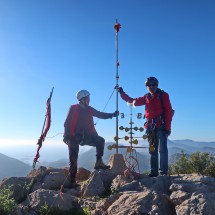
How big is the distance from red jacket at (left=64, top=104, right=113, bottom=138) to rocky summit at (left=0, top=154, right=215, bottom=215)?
198 cm

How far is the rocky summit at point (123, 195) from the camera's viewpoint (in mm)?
8562

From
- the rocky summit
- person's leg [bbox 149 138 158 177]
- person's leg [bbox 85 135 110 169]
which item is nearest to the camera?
the rocky summit

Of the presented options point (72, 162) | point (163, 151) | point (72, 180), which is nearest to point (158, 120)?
point (163, 151)

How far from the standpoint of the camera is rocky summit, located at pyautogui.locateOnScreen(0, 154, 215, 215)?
856cm

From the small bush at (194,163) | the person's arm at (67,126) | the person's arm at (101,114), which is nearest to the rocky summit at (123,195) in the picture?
the person's arm at (67,126)

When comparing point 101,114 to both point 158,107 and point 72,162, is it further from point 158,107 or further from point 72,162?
point 158,107

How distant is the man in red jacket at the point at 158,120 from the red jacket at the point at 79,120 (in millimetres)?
2652

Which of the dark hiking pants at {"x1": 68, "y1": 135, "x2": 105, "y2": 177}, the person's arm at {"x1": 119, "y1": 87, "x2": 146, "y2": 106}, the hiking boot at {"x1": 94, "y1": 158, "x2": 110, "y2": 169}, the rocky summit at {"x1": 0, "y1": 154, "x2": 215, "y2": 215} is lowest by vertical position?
the rocky summit at {"x1": 0, "y1": 154, "x2": 215, "y2": 215}

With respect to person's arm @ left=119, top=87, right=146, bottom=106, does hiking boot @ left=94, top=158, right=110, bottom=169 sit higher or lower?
lower

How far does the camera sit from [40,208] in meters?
10.3

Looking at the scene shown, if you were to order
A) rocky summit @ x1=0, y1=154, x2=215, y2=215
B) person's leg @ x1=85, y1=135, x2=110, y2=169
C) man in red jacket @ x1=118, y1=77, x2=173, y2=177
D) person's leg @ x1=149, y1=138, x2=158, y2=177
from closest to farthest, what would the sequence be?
rocky summit @ x1=0, y1=154, x2=215, y2=215 < man in red jacket @ x1=118, y1=77, x2=173, y2=177 < person's leg @ x1=149, y1=138, x2=158, y2=177 < person's leg @ x1=85, y1=135, x2=110, y2=169

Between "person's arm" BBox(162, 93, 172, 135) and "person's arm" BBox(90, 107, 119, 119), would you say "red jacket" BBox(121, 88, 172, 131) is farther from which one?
"person's arm" BBox(90, 107, 119, 119)

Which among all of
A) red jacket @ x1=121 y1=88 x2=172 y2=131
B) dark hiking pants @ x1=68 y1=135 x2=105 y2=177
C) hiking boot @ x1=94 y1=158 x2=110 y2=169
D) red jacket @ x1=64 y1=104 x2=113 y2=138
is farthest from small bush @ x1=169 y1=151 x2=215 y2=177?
red jacket @ x1=121 y1=88 x2=172 y2=131

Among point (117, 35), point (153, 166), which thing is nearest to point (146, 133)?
point (153, 166)
